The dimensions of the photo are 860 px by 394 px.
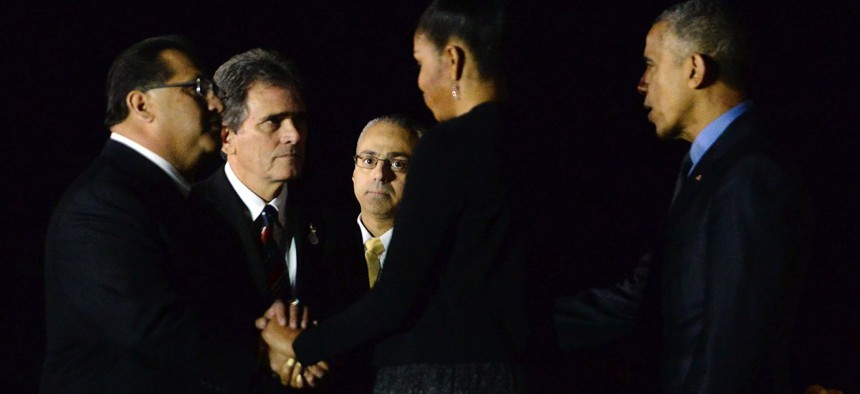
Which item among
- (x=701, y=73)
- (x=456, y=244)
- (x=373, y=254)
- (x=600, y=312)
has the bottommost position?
(x=600, y=312)

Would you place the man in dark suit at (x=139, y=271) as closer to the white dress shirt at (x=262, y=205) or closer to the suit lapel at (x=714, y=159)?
the white dress shirt at (x=262, y=205)

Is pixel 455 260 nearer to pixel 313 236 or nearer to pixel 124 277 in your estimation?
pixel 124 277

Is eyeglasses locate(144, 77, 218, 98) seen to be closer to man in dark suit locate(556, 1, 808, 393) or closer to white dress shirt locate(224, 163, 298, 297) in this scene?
white dress shirt locate(224, 163, 298, 297)

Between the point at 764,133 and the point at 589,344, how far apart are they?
2.21ft

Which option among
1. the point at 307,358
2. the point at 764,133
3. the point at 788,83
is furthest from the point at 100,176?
the point at 788,83

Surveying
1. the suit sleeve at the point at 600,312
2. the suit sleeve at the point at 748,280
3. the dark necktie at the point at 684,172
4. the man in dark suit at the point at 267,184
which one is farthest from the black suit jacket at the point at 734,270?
the man in dark suit at the point at 267,184

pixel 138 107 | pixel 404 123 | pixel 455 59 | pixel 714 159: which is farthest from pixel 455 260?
pixel 404 123

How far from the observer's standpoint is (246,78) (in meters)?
2.91

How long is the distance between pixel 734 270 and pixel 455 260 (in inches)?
22.4

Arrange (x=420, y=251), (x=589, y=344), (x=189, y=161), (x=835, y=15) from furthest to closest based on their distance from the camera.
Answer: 1. (x=835, y=15)
2. (x=589, y=344)
3. (x=189, y=161)
4. (x=420, y=251)

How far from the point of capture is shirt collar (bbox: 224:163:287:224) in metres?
2.79

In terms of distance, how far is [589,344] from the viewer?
265 cm

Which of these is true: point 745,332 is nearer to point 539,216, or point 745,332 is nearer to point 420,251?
point 539,216

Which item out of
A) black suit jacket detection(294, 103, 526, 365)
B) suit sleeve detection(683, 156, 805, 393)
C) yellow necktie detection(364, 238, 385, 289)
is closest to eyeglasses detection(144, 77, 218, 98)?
black suit jacket detection(294, 103, 526, 365)
